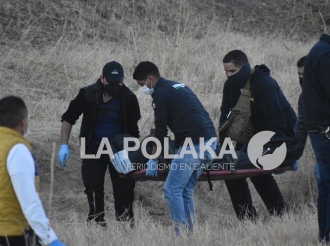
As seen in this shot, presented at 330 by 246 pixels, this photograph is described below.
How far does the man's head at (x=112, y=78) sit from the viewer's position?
7.14 meters

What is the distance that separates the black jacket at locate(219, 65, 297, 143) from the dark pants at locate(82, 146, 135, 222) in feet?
4.27

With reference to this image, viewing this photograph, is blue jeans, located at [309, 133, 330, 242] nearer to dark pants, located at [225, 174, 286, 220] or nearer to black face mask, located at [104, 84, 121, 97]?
dark pants, located at [225, 174, 286, 220]

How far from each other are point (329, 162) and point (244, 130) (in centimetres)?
180

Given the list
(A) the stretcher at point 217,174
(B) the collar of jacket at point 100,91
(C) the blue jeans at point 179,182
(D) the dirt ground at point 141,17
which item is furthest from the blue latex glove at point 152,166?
(D) the dirt ground at point 141,17

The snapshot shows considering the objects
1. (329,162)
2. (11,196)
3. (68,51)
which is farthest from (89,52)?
(11,196)

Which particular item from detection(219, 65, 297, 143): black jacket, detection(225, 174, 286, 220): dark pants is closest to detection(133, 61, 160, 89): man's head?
detection(219, 65, 297, 143): black jacket

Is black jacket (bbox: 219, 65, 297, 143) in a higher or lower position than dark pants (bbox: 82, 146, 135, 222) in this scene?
higher

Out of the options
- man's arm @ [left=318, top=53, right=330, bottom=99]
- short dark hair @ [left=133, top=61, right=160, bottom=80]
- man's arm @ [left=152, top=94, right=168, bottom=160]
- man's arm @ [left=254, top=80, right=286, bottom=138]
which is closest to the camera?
man's arm @ [left=318, top=53, right=330, bottom=99]

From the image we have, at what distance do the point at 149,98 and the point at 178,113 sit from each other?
4515mm

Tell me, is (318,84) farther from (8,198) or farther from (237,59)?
(8,198)

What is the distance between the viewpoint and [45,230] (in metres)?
4.11

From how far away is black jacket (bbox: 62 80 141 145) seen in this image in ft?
23.5

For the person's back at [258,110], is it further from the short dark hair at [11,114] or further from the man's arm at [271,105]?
the short dark hair at [11,114]

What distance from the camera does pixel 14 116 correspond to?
428 cm
